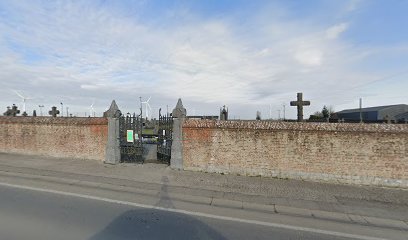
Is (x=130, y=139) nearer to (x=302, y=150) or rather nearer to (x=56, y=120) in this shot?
(x=56, y=120)

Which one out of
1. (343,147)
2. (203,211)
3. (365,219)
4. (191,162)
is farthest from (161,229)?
(343,147)

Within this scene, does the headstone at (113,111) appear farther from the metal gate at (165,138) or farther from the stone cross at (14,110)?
the stone cross at (14,110)

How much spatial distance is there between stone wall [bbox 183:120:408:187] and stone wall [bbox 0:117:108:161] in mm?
3993

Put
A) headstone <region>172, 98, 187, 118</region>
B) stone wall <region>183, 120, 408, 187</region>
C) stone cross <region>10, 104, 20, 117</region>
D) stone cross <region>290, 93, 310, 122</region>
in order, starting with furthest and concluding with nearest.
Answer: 1. stone cross <region>10, 104, 20, 117</region>
2. stone cross <region>290, 93, 310, 122</region>
3. headstone <region>172, 98, 187, 118</region>
4. stone wall <region>183, 120, 408, 187</region>

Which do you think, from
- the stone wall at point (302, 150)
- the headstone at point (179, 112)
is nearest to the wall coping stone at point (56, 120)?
the headstone at point (179, 112)

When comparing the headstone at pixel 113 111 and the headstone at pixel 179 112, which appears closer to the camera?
the headstone at pixel 179 112

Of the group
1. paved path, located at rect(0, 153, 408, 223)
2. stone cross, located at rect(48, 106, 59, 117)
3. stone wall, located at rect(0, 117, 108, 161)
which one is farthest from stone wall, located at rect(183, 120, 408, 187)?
stone cross, located at rect(48, 106, 59, 117)

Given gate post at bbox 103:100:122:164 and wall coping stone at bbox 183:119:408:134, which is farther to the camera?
gate post at bbox 103:100:122:164

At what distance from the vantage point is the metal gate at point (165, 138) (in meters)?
12.3

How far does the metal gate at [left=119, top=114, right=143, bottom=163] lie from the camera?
1258 cm

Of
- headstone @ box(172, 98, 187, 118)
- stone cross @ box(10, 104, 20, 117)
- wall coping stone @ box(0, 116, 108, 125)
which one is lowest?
wall coping stone @ box(0, 116, 108, 125)

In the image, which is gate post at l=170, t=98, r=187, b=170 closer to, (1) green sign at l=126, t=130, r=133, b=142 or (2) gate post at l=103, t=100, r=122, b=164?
(1) green sign at l=126, t=130, r=133, b=142

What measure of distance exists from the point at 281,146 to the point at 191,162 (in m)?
3.24

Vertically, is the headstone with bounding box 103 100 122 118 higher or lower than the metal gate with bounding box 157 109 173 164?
higher
